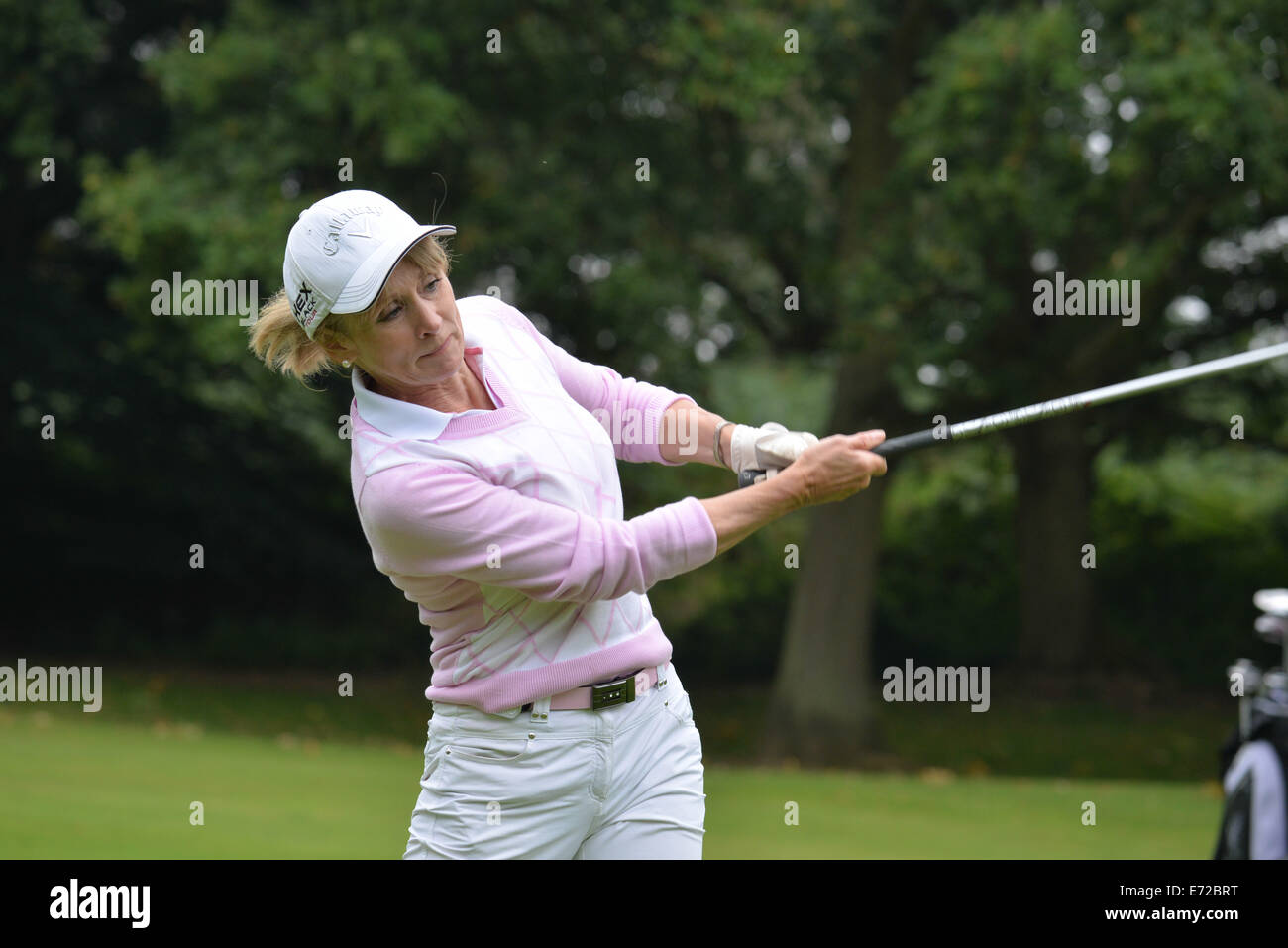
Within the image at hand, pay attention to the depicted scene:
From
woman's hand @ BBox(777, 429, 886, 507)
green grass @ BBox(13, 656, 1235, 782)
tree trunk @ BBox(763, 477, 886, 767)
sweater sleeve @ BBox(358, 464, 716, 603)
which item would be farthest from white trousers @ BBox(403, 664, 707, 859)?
tree trunk @ BBox(763, 477, 886, 767)

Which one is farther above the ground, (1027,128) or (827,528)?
(1027,128)

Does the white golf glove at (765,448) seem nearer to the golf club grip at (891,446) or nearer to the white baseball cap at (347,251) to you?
the golf club grip at (891,446)

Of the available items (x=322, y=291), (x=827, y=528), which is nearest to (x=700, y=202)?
(x=827, y=528)

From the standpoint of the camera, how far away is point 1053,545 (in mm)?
16438

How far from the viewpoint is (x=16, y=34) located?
12.6 m

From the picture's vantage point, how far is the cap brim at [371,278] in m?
2.92

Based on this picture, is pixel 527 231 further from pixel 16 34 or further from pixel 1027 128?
pixel 16 34

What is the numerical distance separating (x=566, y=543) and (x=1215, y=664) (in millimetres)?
16122

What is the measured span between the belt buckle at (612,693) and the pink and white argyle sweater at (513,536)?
0.09 ft

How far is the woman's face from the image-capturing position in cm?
300

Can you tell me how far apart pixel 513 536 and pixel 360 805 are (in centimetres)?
708

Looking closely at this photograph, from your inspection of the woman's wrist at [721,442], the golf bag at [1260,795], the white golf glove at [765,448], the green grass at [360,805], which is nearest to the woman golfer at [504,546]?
the white golf glove at [765,448]

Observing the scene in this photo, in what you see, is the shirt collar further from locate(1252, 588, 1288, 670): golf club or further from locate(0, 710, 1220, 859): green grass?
locate(0, 710, 1220, 859): green grass

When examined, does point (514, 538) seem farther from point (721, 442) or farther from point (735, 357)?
point (735, 357)
